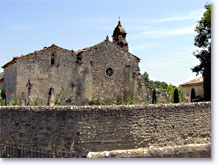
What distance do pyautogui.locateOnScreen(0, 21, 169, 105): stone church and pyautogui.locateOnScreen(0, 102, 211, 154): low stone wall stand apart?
16.8 feet

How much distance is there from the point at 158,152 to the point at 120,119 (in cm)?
477

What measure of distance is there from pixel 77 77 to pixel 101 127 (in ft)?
23.4

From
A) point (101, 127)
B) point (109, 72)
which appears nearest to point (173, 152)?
point (101, 127)

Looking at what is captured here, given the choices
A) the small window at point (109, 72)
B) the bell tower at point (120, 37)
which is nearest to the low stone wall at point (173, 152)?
the small window at point (109, 72)

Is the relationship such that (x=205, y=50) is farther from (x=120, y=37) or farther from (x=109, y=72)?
(x=120, y=37)

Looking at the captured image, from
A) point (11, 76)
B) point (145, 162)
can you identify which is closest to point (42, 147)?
point (145, 162)

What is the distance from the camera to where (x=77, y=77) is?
1675cm

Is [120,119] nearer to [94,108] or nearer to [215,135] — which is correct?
[94,108]

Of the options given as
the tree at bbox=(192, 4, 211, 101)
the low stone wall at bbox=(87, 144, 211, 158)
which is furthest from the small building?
the low stone wall at bbox=(87, 144, 211, 158)

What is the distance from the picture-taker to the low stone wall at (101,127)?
375 inches

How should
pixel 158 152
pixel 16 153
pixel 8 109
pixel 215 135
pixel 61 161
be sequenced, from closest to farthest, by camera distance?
pixel 158 152, pixel 61 161, pixel 215 135, pixel 16 153, pixel 8 109

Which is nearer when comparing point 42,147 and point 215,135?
point 215,135

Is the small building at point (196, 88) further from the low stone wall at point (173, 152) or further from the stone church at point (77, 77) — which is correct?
the low stone wall at point (173, 152)

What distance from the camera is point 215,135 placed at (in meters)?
7.77
